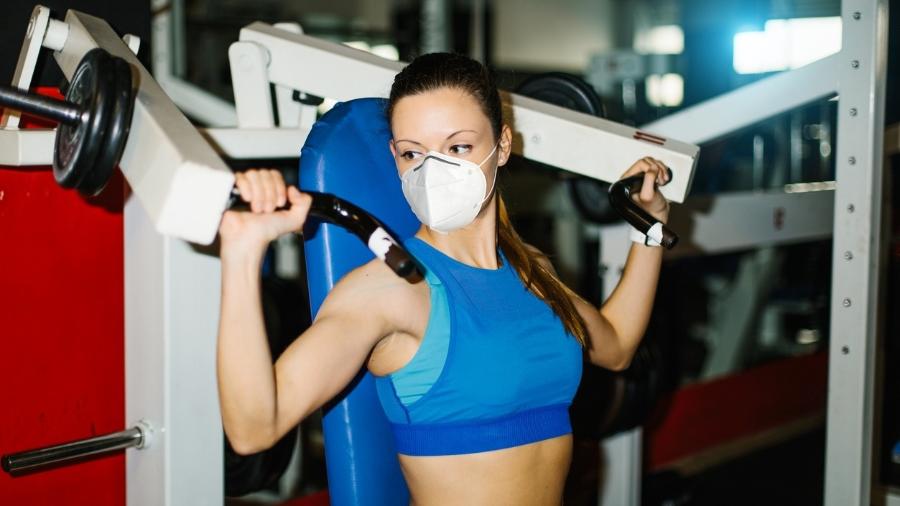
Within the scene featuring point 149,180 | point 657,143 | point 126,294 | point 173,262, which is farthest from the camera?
point 657,143

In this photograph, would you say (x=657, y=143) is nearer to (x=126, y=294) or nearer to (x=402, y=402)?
(x=402, y=402)

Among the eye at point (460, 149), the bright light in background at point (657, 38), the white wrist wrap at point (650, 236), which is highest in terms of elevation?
the bright light in background at point (657, 38)

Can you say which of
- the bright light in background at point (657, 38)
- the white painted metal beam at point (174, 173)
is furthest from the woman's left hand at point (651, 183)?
the bright light in background at point (657, 38)

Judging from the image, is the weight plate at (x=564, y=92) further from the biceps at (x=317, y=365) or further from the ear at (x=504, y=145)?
the biceps at (x=317, y=365)

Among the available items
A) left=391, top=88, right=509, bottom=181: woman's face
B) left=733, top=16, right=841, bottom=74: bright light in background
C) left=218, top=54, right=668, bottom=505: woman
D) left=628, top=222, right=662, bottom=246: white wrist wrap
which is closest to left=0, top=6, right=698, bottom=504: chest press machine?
left=218, top=54, right=668, bottom=505: woman

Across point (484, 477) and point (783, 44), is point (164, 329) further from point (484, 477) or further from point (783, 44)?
point (783, 44)

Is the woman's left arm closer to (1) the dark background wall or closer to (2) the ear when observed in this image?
(2) the ear

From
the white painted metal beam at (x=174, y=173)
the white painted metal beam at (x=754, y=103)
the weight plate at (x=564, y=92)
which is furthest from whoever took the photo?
the weight plate at (x=564, y=92)

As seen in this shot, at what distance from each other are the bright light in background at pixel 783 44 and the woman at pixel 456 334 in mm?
3484

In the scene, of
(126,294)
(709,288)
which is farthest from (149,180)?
(709,288)

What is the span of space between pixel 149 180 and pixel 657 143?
103 cm

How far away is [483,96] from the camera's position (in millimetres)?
1396

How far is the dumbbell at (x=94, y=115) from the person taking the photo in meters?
1.04

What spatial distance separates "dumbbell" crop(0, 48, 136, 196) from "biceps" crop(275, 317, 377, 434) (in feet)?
1.08
